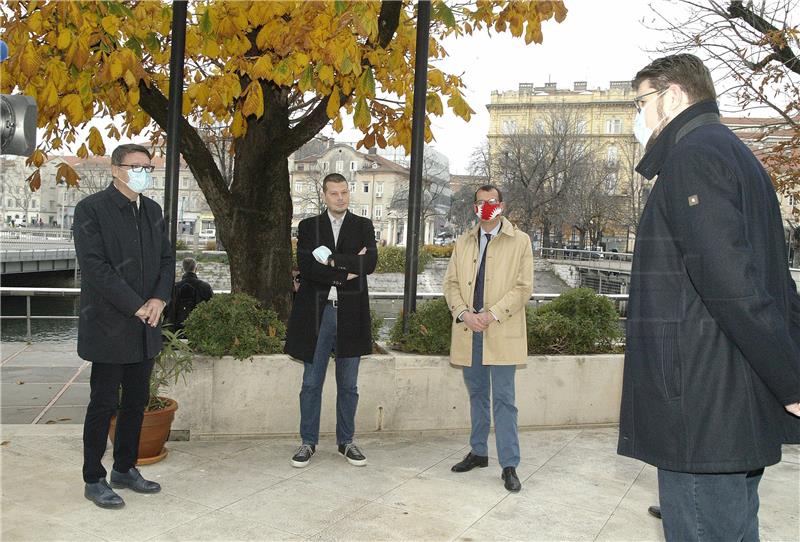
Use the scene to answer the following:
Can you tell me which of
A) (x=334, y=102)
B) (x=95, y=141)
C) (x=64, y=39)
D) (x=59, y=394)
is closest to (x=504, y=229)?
(x=334, y=102)

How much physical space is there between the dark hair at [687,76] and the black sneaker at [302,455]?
3.44 meters

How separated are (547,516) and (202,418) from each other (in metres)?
2.69

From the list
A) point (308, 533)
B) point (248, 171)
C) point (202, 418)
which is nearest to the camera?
point (308, 533)

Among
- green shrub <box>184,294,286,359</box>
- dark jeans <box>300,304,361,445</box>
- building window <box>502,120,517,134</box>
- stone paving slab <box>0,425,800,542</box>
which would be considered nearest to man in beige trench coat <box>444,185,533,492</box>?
stone paving slab <box>0,425,800,542</box>

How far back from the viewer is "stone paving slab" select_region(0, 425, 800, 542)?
3.70m

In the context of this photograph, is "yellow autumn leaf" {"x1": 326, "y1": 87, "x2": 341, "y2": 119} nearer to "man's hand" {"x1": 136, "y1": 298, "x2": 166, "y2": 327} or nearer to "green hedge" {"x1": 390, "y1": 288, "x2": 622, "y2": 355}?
"green hedge" {"x1": 390, "y1": 288, "x2": 622, "y2": 355}

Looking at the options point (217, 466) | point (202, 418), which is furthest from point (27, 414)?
point (217, 466)

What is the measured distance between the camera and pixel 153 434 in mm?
4664

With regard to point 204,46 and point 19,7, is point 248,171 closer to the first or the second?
point 204,46

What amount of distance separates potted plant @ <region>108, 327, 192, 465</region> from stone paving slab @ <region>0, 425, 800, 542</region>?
12cm

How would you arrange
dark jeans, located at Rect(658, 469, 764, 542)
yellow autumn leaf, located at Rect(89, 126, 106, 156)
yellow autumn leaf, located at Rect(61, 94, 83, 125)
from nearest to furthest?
dark jeans, located at Rect(658, 469, 764, 542) < yellow autumn leaf, located at Rect(61, 94, 83, 125) < yellow autumn leaf, located at Rect(89, 126, 106, 156)

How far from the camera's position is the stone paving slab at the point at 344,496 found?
3.70m

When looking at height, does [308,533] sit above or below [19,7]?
below

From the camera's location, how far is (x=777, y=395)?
2039mm
